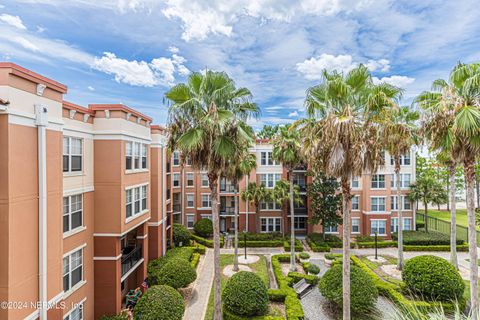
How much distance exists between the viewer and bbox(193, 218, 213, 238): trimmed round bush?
1075 inches

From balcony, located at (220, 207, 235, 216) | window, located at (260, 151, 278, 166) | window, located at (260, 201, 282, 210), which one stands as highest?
window, located at (260, 151, 278, 166)

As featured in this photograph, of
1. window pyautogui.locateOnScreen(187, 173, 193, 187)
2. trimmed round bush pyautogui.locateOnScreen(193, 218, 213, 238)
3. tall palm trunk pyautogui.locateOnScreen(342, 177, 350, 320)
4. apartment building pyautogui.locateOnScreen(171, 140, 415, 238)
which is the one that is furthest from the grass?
window pyautogui.locateOnScreen(187, 173, 193, 187)

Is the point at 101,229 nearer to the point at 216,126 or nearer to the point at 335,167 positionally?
the point at 216,126

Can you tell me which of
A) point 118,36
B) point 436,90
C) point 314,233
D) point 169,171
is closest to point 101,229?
point 118,36

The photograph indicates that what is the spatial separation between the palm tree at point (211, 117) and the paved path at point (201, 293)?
3.55 meters

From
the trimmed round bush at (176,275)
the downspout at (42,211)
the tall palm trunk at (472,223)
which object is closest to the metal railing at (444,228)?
the tall palm trunk at (472,223)

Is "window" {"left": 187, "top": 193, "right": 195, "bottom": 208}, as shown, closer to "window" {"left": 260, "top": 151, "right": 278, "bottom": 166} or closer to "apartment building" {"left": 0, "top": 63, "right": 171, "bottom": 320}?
"window" {"left": 260, "top": 151, "right": 278, "bottom": 166}

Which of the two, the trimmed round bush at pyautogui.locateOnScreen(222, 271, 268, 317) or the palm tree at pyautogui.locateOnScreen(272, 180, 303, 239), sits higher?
the palm tree at pyautogui.locateOnScreen(272, 180, 303, 239)

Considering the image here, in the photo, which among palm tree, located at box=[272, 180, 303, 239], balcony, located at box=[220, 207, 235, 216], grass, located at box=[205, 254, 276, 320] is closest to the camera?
grass, located at box=[205, 254, 276, 320]

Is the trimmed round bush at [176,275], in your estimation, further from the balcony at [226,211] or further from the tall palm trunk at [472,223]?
the balcony at [226,211]

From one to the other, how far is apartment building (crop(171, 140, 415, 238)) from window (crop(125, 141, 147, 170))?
11.5m

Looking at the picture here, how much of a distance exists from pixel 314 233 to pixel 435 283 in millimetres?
14758

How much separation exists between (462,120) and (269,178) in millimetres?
21075

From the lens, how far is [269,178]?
2916 centimetres
